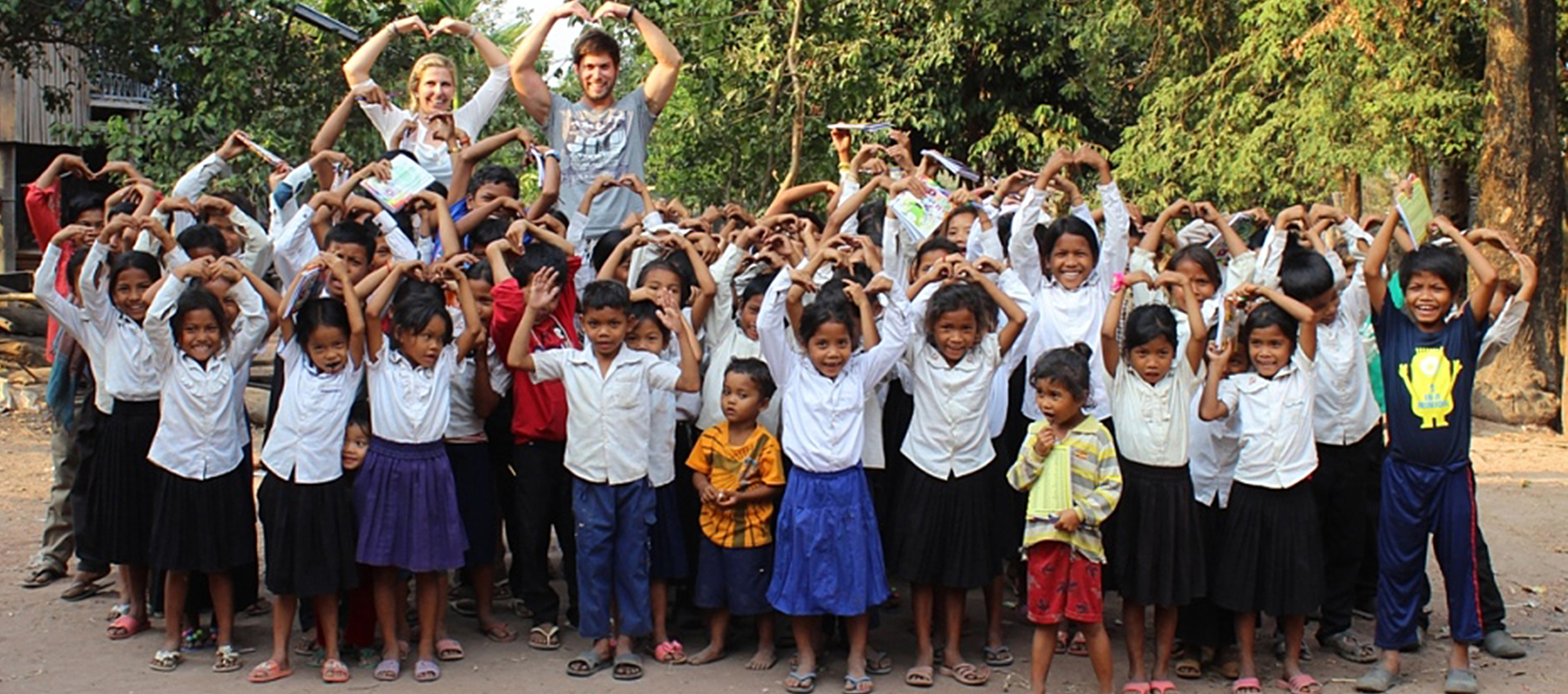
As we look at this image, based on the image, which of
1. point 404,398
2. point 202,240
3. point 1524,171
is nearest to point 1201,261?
point 404,398

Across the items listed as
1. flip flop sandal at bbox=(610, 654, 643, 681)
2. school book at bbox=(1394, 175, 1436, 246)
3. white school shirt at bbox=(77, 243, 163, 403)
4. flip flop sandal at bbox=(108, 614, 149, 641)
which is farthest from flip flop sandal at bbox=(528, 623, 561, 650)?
school book at bbox=(1394, 175, 1436, 246)

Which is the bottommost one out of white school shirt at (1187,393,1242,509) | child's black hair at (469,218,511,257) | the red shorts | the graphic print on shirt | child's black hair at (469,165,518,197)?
the red shorts

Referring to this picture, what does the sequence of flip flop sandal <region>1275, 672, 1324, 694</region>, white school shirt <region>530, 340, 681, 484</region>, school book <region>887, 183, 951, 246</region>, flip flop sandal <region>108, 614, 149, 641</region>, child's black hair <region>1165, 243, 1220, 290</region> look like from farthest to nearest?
school book <region>887, 183, 951, 246</region>, child's black hair <region>1165, 243, 1220, 290</region>, flip flop sandal <region>108, 614, 149, 641</region>, white school shirt <region>530, 340, 681, 484</region>, flip flop sandal <region>1275, 672, 1324, 694</region>

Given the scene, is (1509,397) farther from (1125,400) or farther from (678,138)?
(1125,400)

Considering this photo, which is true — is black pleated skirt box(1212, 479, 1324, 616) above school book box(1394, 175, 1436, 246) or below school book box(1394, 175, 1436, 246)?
below

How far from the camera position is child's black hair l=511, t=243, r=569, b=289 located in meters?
5.15

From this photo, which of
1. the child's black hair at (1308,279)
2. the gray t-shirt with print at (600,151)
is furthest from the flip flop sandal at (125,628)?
the child's black hair at (1308,279)

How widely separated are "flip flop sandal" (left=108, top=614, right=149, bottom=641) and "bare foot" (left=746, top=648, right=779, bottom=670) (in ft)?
7.40

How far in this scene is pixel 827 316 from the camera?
15.7 feet

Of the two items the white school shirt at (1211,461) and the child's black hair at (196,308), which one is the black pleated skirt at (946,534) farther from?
the child's black hair at (196,308)

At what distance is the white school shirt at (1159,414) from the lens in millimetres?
4742

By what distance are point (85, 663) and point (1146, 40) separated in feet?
36.5

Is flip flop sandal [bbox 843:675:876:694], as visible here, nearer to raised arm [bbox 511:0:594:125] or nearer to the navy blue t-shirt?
the navy blue t-shirt

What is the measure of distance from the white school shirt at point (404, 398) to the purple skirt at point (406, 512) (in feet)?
0.14
